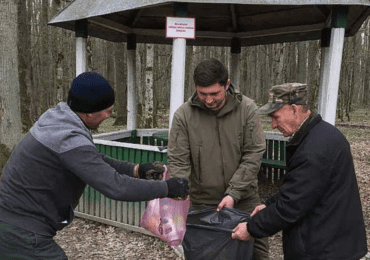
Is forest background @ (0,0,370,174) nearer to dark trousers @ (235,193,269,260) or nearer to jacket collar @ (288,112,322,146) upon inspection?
dark trousers @ (235,193,269,260)

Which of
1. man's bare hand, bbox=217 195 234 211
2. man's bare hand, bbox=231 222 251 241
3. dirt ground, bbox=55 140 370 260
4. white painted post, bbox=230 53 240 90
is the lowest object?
dirt ground, bbox=55 140 370 260

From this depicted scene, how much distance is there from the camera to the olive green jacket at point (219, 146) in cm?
268

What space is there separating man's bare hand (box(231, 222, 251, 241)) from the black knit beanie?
3.78 feet

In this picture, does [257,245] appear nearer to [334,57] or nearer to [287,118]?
[287,118]

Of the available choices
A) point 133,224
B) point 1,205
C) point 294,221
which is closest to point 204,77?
point 294,221

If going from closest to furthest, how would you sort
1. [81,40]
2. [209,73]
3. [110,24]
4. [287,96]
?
[287,96]
[209,73]
[81,40]
[110,24]

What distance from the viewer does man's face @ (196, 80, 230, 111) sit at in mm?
2566

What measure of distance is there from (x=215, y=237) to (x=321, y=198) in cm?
82

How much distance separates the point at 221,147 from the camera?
2.70m

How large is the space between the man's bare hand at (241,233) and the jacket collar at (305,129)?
2.10 ft

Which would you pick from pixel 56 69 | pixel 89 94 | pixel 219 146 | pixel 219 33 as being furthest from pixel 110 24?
pixel 56 69

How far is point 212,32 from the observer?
694 centimetres

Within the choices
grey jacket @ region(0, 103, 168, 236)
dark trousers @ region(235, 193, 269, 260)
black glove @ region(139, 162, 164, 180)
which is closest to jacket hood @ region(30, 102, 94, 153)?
grey jacket @ region(0, 103, 168, 236)

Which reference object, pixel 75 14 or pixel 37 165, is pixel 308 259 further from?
pixel 75 14
